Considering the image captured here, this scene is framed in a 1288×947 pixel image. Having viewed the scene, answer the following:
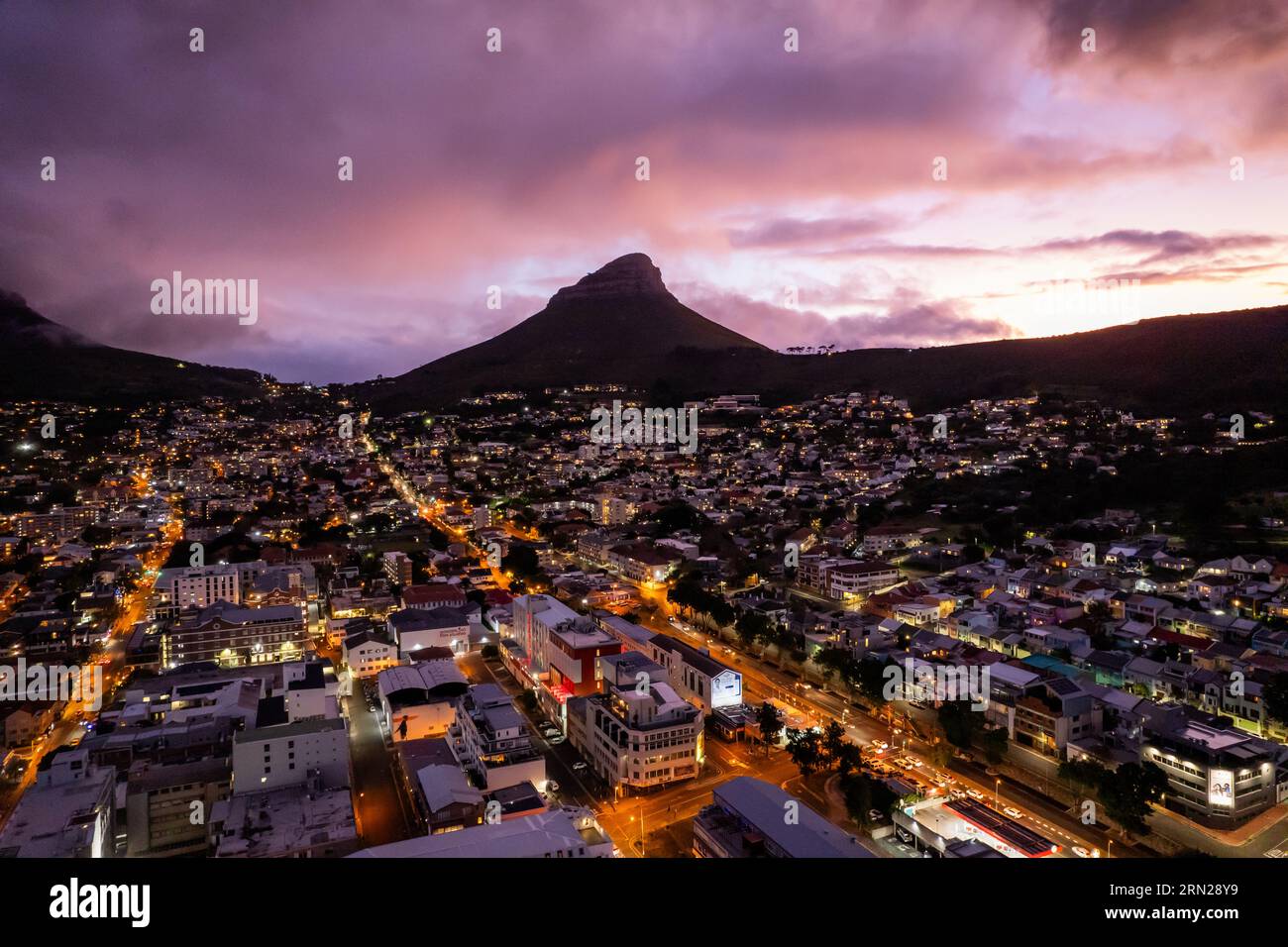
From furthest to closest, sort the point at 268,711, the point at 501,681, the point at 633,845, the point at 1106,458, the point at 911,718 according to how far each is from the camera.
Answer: the point at 1106,458
the point at 501,681
the point at 911,718
the point at 268,711
the point at 633,845

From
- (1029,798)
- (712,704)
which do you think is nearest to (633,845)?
(712,704)

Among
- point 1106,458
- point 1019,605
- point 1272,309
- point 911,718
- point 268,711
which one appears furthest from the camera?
point 1272,309

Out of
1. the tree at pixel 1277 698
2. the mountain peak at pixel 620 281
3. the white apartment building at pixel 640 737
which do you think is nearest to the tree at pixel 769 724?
the white apartment building at pixel 640 737

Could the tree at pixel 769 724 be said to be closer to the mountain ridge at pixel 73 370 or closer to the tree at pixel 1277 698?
the tree at pixel 1277 698

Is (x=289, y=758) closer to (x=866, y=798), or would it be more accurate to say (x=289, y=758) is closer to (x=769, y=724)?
(x=769, y=724)

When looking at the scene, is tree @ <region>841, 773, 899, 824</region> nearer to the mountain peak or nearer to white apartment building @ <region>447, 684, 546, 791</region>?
white apartment building @ <region>447, 684, 546, 791</region>
